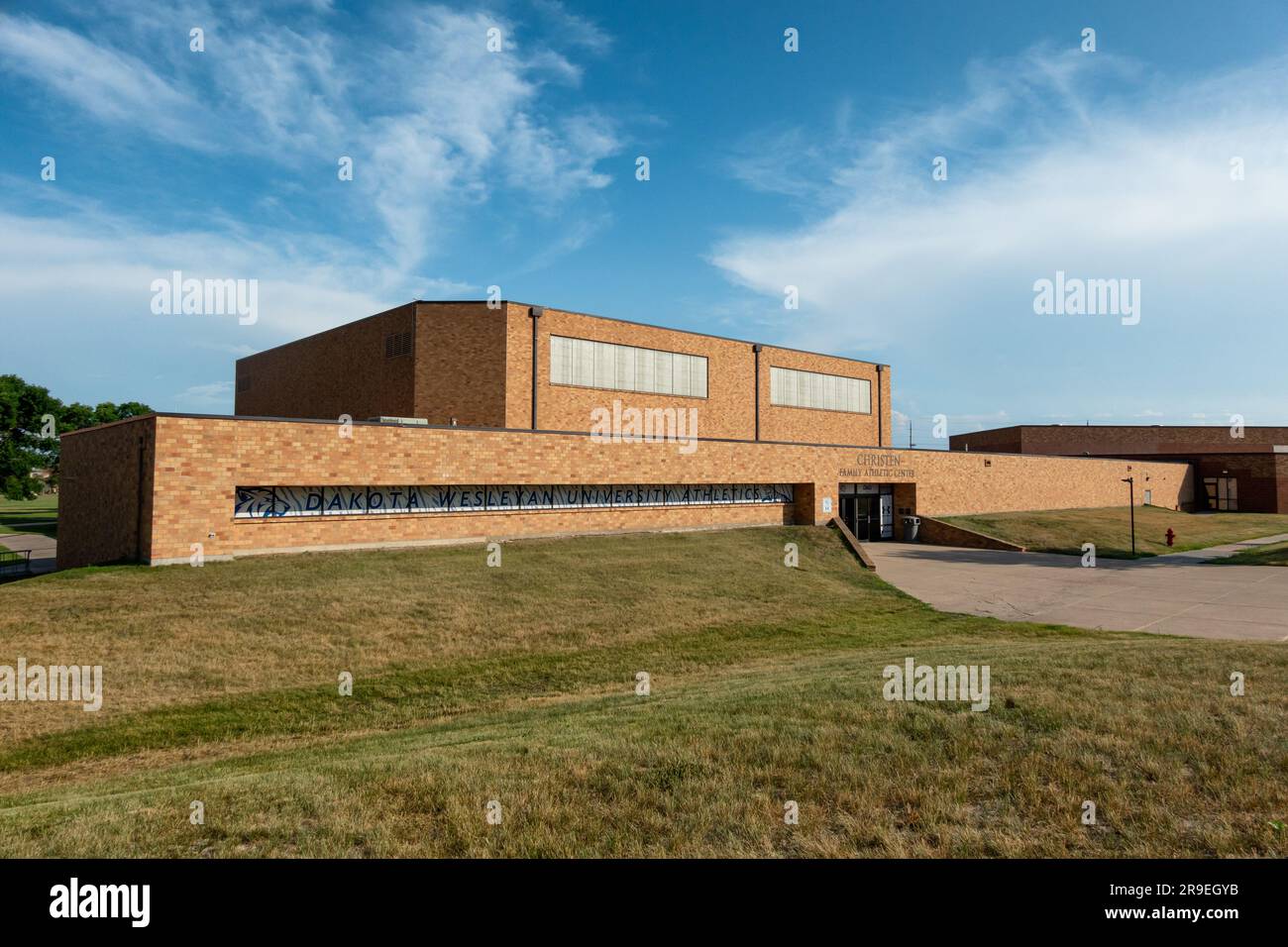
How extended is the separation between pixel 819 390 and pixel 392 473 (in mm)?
28149

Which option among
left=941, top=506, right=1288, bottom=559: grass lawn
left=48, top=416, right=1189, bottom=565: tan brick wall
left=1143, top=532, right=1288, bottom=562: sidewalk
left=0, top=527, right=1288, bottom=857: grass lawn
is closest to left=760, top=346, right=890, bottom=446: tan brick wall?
left=48, top=416, right=1189, bottom=565: tan brick wall

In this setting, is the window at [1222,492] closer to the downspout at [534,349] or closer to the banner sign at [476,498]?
the banner sign at [476,498]

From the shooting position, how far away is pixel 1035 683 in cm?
788

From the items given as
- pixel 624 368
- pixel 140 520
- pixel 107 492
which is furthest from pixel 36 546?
pixel 624 368

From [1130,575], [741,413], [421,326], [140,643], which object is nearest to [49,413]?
[421,326]

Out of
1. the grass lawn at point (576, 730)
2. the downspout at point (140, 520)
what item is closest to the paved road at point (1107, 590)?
the grass lawn at point (576, 730)

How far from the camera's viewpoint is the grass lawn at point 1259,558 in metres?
27.8

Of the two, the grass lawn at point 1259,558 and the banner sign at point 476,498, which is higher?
the banner sign at point 476,498

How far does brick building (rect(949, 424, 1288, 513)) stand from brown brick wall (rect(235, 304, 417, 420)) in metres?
58.2

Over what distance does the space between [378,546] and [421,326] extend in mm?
13209

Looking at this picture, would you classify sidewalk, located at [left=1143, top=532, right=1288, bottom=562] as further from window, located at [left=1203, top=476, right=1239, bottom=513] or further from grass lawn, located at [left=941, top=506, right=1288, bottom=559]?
window, located at [left=1203, top=476, right=1239, bottom=513]

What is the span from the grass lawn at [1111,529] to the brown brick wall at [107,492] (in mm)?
35065

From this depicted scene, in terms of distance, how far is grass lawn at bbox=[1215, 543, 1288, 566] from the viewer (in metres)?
27.8
